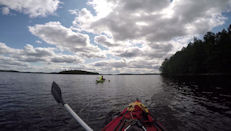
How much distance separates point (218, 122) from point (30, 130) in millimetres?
12432

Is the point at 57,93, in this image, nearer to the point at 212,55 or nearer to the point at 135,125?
the point at 135,125

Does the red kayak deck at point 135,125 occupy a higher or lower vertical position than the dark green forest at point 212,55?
lower

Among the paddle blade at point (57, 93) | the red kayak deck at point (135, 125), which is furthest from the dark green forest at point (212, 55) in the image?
the paddle blade at point (57, 93)

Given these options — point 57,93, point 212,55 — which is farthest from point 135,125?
point 212,55

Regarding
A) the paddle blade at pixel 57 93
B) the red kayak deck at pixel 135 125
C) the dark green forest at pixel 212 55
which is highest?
the dark green forest at pixel 212 55

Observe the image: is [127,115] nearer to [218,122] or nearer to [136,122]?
[136,122]

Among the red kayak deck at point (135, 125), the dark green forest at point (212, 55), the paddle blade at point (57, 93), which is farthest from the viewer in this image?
the dark green forest at point (212, 55)

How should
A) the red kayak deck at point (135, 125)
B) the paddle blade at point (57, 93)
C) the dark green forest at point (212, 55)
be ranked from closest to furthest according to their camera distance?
1. the red kayak deck at point (135, 125)
2. the paddle blade at point (57, 93)
3. the dark green forest at point (212, 55)

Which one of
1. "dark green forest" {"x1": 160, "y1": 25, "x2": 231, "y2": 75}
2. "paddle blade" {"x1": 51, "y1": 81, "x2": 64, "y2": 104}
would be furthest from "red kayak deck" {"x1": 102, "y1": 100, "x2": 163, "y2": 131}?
"dark green forest" {"x1": 160, "y1": 25, "x2": 231, "y2": 75}

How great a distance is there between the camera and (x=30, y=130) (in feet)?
21.7

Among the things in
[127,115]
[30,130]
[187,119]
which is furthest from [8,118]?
[187,119]

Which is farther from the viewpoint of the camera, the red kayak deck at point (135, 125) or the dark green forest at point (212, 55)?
the dark green forest at point (212, 55)

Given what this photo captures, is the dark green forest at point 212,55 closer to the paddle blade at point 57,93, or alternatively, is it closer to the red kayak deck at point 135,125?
the red kayak deck at point 135,125

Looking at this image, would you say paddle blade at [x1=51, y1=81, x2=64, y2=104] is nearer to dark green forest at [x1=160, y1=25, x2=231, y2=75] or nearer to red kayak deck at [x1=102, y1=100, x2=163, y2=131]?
red kayak deck at [x1=102, y1=100, x2=163, y2=131]
